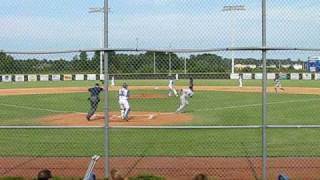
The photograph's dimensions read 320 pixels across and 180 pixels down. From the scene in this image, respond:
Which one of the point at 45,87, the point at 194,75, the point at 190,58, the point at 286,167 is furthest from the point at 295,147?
the point at 45,87

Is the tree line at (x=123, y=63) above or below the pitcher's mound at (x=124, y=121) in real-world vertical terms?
above

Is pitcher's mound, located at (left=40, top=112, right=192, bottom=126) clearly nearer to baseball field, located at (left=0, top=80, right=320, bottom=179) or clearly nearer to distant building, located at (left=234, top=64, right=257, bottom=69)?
baseball field, located at (left=0, top=80, right=320, bottom=179)

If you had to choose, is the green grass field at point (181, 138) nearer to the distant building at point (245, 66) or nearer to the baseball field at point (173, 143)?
the baseball field at point (173, 143)

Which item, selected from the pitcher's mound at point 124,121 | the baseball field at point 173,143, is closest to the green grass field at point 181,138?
the baseball field at point 173,143

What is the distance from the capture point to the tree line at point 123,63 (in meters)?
12.0

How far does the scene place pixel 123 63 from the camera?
481 inches

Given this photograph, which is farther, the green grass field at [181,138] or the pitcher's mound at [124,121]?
the pitcher's mound at [124,121]

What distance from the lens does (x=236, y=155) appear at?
1561 cm

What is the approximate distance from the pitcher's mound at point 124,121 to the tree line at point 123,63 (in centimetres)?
1020

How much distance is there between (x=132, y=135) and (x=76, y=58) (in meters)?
8.74

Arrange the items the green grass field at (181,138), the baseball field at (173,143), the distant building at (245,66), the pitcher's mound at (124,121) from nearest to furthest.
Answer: the distant building at (245,66) < the baseball field at (173,143) < the green grass field at (181,138) < the pitcher's mound at (124,121)

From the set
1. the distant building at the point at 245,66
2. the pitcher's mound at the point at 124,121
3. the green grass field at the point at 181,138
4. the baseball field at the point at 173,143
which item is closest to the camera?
the distant building at the point at 245,66

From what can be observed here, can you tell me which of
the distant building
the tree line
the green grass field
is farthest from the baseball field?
the distant building

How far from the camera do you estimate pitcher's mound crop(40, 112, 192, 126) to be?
76.5ft
